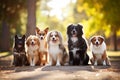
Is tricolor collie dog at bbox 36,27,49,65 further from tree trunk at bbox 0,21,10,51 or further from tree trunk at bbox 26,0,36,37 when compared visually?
tree trunk at bbox 0,21,10,51

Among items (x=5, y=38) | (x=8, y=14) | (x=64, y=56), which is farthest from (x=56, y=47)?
(x=5, y=38)

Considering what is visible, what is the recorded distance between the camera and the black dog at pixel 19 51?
15.8m

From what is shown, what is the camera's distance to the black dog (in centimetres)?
1580

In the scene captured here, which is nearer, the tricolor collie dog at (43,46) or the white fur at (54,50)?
the white fur at (54,50)

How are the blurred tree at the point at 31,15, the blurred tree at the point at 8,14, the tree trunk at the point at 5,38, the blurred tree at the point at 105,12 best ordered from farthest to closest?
the tree trunk at the point at 5,38 → the blurred tree at the point at 8,14 → the blurred tree at the point at 105,12 → the blurred tree at the point at 31,15

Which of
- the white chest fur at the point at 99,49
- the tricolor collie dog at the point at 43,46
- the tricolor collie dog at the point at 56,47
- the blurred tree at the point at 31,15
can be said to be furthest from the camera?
the blurred tree at the point at 31,15

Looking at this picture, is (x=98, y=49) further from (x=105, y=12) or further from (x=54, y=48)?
(x=105, y=12)

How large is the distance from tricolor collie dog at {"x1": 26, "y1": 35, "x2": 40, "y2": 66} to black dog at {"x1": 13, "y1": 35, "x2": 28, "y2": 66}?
0.19m

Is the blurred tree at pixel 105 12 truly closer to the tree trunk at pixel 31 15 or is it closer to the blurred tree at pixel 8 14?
the blurred tree at pixel 8 14

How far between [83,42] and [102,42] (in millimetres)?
778

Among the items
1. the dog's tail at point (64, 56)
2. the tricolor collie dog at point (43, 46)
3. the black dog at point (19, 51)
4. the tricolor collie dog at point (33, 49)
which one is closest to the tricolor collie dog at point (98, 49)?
the dog's tail at point (64, 56)

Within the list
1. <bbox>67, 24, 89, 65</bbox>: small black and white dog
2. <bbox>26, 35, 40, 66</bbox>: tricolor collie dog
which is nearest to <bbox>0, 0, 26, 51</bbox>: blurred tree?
<bbox>26, 35, 40, 66</bbox>: tricolor collie dog

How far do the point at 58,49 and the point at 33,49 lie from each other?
Answer: 3.35 feet

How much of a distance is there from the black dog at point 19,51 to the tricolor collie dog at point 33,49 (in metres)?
0.19
